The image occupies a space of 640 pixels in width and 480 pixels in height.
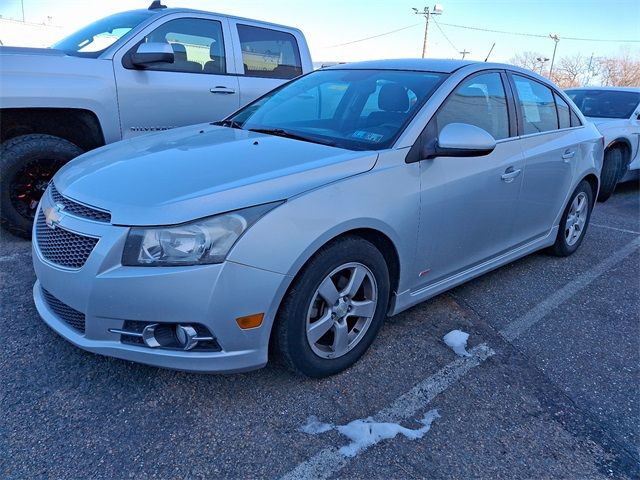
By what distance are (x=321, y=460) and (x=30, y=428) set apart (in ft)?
4.05

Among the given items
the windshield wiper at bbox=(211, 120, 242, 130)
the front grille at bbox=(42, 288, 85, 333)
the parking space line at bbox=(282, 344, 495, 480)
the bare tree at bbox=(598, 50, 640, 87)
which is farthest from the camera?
the bare tree at bbox=(598, 50, 640, 87)

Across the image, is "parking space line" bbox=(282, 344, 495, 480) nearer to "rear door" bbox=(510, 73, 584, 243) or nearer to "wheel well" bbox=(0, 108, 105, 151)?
"rear door" bbox=(510, 73, 584, 243)

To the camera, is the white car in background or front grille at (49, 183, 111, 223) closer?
front grille at (49, 183, 111, 223)

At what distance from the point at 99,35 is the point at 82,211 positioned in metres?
3.00

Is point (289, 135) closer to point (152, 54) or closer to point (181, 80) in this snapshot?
point (152, 54)

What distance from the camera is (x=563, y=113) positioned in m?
4.20

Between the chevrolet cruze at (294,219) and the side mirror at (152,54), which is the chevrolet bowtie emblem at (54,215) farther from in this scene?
the side mirror at (152,54)

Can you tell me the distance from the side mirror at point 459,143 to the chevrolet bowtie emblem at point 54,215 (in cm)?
186

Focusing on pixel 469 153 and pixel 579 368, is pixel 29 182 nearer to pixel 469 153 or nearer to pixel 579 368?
pixel 469 153

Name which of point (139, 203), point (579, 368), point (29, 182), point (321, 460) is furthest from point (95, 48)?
point (579, 368)

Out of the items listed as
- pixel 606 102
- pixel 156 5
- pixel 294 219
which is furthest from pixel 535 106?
pixel 606 102

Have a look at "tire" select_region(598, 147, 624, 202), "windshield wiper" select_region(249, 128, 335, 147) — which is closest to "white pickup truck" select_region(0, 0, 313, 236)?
"windshield wiper" select_region(249, 128, 335, 147)

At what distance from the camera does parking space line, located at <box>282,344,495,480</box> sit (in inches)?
76.7

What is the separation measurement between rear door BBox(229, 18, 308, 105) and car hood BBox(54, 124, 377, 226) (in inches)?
97.6
